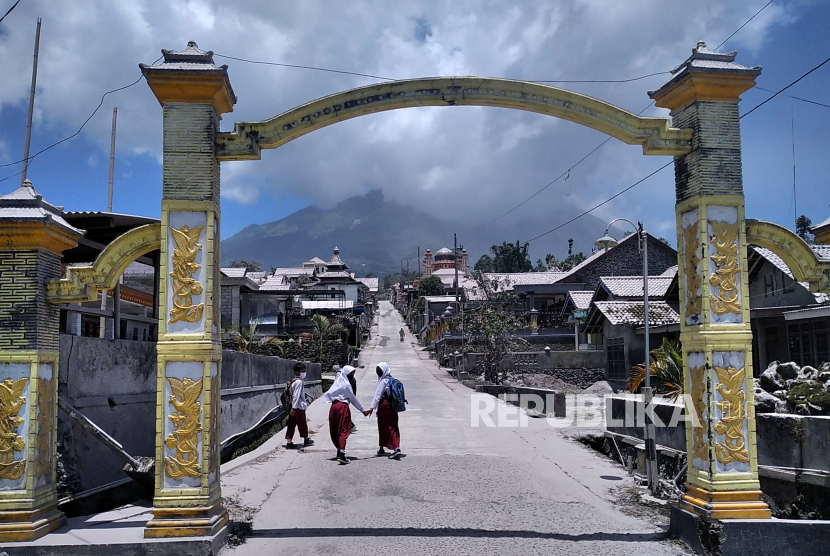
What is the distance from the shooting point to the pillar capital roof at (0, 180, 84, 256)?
233 inches

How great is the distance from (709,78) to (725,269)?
6.36 ft

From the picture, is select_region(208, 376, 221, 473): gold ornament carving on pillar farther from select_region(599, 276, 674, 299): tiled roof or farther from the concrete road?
select_region(599, 276, 674, 299): tiled roof

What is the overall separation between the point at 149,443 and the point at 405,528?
14.2 ft

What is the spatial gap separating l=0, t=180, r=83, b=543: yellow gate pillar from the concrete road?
191cm

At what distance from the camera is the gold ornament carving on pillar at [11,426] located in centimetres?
590

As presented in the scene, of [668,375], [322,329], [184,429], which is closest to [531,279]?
[322,329]

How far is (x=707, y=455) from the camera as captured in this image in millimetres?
6191

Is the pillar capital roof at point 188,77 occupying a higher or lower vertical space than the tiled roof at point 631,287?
higher

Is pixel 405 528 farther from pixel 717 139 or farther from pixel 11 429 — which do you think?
pixel 717 139

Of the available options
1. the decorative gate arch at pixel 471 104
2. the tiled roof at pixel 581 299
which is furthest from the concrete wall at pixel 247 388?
the tiled roof at pixel 581 299

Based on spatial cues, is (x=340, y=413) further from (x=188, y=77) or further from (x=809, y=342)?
(x=809, y=342)

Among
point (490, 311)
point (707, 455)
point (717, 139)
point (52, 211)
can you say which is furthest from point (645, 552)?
point (490, 311)

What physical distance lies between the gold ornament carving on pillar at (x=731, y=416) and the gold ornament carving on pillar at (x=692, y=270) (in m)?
0.67

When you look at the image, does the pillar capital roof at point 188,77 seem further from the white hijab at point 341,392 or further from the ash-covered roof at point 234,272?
the ash-covered roof at point 234,272
